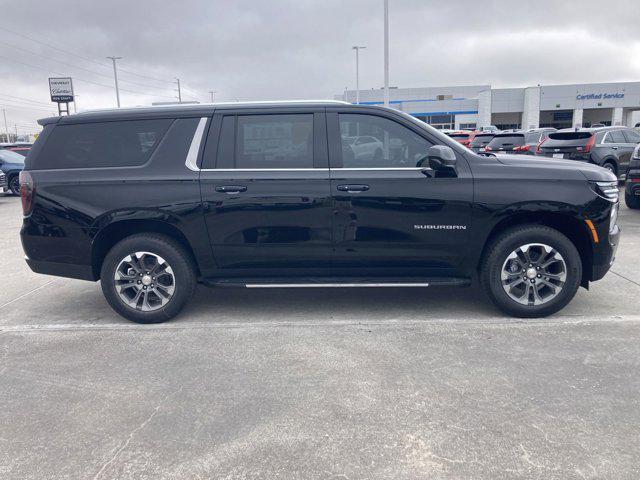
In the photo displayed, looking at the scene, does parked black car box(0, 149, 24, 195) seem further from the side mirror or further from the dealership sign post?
the dealership sign post

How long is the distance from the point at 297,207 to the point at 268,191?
29 centimetres

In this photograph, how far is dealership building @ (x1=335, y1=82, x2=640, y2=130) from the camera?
60.6 meters

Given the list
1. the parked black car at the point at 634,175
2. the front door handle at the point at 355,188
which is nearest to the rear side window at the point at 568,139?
the parked black car at the point at 634,175

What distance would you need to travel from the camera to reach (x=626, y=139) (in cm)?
1395

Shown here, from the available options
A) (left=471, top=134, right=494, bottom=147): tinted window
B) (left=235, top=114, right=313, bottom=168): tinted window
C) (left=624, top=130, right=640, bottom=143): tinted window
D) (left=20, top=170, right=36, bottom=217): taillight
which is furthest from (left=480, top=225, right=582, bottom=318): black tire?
(left=471, top=134, right=494, bottom=147): tinted window

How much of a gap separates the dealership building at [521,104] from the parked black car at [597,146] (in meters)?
50.6

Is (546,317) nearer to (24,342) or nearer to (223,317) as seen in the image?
(223,317)

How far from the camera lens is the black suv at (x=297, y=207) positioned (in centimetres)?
440

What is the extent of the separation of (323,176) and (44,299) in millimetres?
3495

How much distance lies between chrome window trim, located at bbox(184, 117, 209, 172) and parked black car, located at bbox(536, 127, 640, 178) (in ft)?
38.1

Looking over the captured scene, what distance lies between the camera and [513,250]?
4.45 metres

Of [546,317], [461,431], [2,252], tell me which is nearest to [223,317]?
[461,431]

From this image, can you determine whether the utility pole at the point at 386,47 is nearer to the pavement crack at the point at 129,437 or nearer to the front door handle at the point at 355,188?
the front door handle at the point at 355,188

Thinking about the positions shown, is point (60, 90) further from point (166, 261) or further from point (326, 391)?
point (326, 391)
